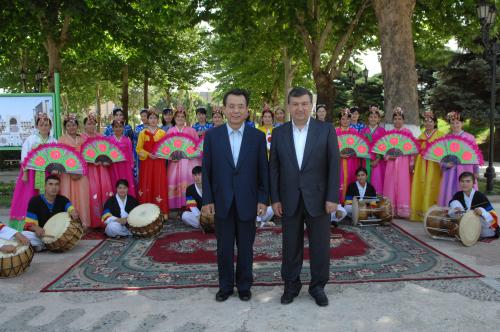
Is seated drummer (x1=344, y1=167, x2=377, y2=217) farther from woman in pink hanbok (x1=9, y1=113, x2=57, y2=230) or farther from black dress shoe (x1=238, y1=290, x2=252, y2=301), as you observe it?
woman in pink hanbok (x1=9, y1=113, x2=57, y2=230)

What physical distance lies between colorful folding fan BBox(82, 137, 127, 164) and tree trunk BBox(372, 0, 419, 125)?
5.50 m

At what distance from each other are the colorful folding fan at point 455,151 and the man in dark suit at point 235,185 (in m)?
4.04

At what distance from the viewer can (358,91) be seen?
1075 inches

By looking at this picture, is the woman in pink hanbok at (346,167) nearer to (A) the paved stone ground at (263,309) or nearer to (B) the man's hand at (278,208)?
(A) the paved stone ground at (263,309)

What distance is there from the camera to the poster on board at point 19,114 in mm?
7688

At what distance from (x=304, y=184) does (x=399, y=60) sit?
6540 millimetres

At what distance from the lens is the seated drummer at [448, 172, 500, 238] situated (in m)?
6.10

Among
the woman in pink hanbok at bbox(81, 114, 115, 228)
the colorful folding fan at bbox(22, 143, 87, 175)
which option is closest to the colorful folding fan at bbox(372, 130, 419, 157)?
the woman in pink hanbok at bbox(81, 114, 115, 228)

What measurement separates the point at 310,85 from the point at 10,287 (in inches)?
929

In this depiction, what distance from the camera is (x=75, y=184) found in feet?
22.4

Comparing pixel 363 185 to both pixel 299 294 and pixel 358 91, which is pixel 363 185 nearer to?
pixel 299 294

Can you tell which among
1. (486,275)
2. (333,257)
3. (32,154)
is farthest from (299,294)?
(32,154)

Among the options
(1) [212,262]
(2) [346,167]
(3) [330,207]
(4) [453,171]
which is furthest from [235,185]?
(4) [453,171]

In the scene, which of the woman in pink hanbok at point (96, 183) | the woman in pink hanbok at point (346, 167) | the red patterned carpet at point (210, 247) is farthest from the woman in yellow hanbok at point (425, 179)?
the woman in pink hanbok at point (96, 183)
